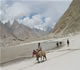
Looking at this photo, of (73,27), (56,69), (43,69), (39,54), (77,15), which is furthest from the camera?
(77,15)

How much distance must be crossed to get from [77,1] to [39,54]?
297 ft

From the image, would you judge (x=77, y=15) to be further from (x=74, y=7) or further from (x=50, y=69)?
(x=50, y=69)

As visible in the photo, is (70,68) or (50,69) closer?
(70,68)

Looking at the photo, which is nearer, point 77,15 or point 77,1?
point 77,15

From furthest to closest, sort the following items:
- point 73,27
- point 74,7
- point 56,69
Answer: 1. point 74,7
2. point 73,27
3. point 56,69

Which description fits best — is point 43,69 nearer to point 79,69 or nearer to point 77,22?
point 79,69

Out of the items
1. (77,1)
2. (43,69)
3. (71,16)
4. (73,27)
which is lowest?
(43,69)

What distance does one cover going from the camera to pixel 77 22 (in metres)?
83.7

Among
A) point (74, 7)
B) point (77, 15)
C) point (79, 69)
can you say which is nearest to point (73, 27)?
point (77, 15)

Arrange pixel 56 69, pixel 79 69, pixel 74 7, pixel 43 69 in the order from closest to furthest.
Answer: pixel 79 69 < pixel 56 69 < pixel 43 69 < pixel 74 7

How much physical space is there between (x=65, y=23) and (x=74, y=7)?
38.4 feet

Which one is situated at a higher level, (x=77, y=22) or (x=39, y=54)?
(x=77, y=22)

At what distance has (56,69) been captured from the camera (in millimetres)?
10414

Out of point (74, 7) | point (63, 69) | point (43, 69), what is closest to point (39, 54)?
point (43, 69)
